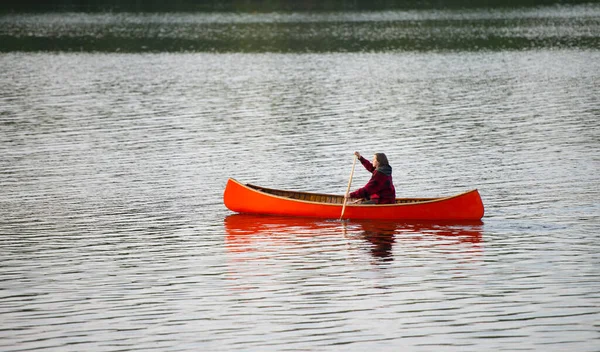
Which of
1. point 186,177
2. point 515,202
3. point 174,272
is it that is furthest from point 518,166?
point 174,272

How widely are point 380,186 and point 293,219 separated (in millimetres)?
2145

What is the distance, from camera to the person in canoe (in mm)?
25172

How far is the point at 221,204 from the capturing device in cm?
2839

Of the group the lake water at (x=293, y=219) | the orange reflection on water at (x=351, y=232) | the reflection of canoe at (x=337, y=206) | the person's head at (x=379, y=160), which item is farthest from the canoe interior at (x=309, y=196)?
the person's head at (x=379, y=160)

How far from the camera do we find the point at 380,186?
994 inches

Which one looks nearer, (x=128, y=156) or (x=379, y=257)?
(x=379, y=257)

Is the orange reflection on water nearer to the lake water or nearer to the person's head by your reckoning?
the lake water

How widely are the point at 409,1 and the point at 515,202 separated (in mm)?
119024

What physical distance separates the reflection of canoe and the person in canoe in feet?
1.40

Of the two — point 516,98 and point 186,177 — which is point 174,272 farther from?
point 516,98

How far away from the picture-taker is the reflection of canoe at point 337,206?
80.7ft

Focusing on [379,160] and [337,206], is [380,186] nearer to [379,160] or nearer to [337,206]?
[379,160]

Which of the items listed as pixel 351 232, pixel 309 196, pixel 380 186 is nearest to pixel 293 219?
pixel 309 196

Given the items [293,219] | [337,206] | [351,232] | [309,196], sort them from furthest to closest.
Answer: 1. [309,196]
2. [293,219]
3. [337,206]
4. [351,232]
